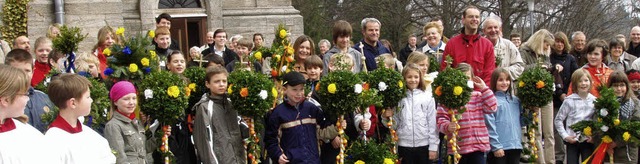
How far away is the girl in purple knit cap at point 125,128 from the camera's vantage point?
267 inches

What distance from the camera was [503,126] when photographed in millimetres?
8992

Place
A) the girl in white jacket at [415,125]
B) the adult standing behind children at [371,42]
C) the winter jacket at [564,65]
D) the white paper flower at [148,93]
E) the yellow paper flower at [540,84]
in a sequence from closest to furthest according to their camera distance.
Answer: the white paper flower at [148,93], the girl in white jacket at [415,125], the yellow paper flower at [540,84], the adult standing behind children at [371,42], the winter jacket at [564,65]

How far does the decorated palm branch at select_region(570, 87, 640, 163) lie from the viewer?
361 inches

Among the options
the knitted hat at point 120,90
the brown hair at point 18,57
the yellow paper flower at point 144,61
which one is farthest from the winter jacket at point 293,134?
the brown hair at point 18,57

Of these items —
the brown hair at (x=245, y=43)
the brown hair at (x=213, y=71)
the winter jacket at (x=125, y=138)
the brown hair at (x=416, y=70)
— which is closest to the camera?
the winter jacket at (x=125, y=138)

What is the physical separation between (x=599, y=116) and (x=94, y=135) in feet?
19.4

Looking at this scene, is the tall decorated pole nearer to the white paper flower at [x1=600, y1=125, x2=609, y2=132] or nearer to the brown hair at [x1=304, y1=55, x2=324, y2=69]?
the white paper flower at [x1=600, y1=125, x2=609, y2=132]

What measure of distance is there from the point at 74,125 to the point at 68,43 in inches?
96.5

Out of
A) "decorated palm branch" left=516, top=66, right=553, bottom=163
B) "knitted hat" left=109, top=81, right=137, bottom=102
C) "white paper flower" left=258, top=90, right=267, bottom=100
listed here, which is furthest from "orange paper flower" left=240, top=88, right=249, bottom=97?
"decorated palm branch" left=516, top=66, right=553, bottom=163

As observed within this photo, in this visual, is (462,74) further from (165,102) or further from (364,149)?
(165,102)

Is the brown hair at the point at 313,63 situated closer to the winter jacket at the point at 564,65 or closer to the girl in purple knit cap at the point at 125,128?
the girl in purple knit cap at the point at 125,128

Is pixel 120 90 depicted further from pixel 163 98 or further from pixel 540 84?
pixel 540 84

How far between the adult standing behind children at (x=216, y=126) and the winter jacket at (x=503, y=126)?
110 inches

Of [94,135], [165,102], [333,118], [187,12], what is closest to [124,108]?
[165,102]
